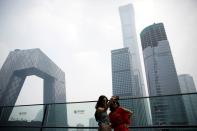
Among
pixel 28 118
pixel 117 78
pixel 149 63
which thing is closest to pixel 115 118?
pixel 28 118

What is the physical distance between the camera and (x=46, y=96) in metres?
111

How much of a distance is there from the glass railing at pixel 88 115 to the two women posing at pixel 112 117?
3.57ft

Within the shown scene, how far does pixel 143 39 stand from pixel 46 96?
102 metres

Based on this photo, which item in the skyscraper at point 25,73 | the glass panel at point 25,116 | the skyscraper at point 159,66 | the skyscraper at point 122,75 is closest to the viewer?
the glass panel at point 25,116

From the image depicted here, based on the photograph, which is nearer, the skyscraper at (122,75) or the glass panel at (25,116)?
the glass panel at (25,116)

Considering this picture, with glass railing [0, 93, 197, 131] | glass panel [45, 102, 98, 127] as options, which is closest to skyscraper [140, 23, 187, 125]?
glass railing [0, 93, 197, 131]

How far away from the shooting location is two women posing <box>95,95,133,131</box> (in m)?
3.65

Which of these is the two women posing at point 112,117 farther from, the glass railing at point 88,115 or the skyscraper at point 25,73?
the skyscraper at point 25,73

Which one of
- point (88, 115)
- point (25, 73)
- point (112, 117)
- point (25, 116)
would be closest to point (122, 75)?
point (25, 73)

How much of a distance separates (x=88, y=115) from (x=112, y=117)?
1859 mm

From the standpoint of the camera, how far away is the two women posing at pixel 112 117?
365 cm

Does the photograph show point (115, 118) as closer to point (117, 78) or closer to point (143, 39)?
point (117, 78)

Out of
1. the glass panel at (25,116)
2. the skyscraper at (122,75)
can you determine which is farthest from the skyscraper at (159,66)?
the glass panel at (25,116)

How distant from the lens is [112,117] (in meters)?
3.87
